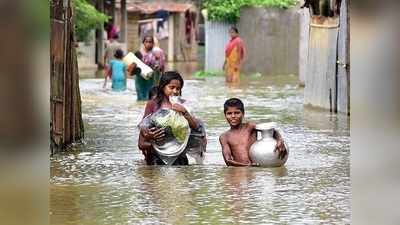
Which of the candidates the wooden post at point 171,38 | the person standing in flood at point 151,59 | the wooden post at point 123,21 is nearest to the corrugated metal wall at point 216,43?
the wooden post at point 123,21

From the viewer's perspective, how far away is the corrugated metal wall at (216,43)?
28.2 m

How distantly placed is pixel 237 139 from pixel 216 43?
19.4m

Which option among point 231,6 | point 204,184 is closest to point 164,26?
point 231,6

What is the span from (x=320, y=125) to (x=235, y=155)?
13.2 feet

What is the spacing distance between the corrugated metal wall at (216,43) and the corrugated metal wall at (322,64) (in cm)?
1212

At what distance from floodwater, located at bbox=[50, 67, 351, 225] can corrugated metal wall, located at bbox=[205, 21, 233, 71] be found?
14.9m

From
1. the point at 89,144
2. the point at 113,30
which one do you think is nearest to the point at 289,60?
the point at 113,30

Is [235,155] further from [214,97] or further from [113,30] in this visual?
[113,30]

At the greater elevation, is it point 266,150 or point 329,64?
point 329,64

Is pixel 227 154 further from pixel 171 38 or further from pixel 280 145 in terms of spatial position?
pixel 171 38

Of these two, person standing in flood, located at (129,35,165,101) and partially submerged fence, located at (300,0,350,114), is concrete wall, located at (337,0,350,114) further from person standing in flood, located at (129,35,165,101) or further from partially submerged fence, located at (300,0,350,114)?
person standing in flood, located at (129,35,165,101)

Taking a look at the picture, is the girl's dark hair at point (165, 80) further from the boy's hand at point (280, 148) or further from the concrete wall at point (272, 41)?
the concrete wall at point (272, 41)

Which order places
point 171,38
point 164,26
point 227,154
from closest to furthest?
point 227,154
point 164,26
point 171,38

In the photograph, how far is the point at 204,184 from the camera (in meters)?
7.93
